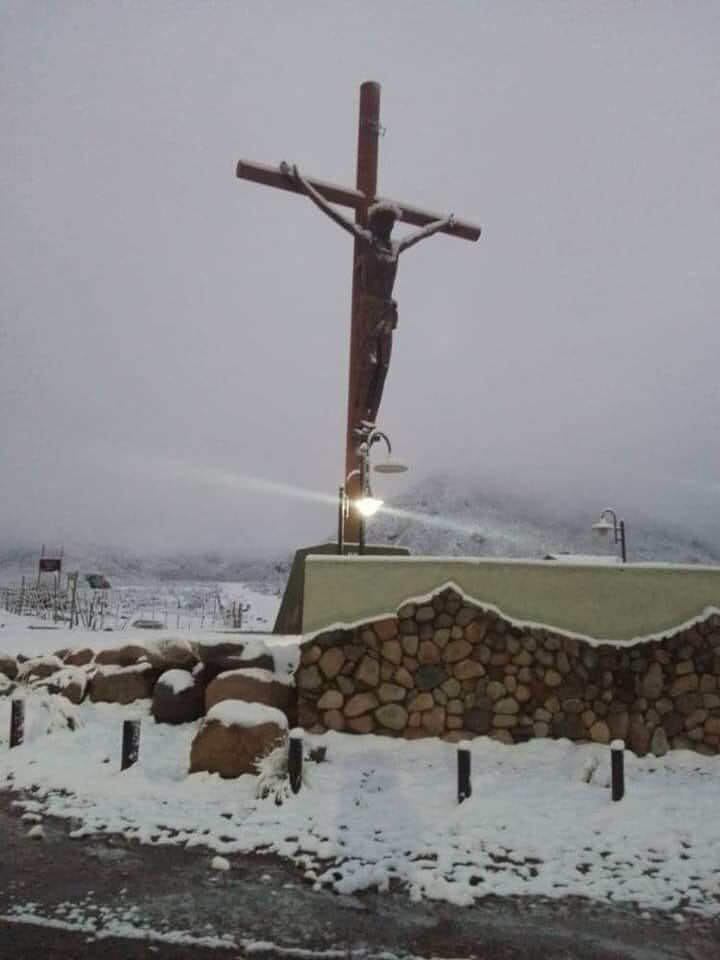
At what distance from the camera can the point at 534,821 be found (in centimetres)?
692

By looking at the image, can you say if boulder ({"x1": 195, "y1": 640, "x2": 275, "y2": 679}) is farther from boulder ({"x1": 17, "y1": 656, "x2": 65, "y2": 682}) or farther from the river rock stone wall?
boulder ({"x1": 17, "y1": 656, "x2": 65, "y2": 682})

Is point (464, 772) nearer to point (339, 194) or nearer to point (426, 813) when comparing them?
point (426, 813)

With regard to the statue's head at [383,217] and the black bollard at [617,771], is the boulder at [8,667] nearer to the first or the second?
the black bollard at [617,771]

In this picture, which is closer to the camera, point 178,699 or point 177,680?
point 178,699

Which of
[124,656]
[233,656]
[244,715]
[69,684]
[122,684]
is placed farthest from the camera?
[124,656]

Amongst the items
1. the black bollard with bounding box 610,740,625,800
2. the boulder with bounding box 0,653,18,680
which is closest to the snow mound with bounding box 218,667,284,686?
the black bollard with bounding box 610,740,625,800

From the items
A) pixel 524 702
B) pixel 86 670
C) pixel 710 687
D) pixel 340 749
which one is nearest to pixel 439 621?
pixel 524 702

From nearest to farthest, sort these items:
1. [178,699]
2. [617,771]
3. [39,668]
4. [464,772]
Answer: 1. [464,772]
2. [617,771]
3. [178,699]
4. [39,668]

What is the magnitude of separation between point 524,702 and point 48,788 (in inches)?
249

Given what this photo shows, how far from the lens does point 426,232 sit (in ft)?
45.7

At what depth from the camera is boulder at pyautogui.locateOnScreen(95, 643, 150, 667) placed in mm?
11484

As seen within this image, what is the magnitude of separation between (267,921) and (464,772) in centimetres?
313

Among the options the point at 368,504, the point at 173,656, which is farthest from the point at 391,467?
the point at 173,656

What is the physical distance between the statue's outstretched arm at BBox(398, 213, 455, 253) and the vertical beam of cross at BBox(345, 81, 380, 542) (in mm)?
925
